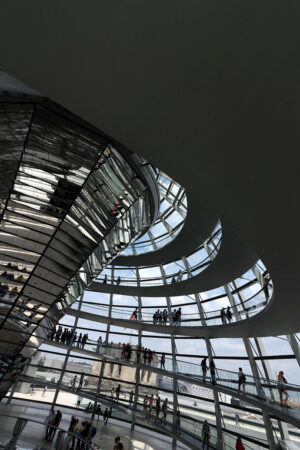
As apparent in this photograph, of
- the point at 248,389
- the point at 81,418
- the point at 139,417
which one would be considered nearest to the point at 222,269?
the point at 248,389

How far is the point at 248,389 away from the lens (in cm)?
1502

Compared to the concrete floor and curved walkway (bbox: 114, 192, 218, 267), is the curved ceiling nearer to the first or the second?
curved walkway (bbox: 114, 192, 218, 267)

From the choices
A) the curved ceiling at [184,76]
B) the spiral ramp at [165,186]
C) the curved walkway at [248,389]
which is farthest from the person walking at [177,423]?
the curved ceiling at [184,76]

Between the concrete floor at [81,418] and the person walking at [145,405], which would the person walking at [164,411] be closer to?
the person walking at [145,405]

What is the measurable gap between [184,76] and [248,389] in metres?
16.0

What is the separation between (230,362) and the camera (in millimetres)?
20828

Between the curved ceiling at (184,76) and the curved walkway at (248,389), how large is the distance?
9.96 meters

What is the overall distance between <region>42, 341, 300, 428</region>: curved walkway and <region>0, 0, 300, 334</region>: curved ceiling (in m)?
9.96

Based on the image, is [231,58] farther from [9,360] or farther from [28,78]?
[9,360]

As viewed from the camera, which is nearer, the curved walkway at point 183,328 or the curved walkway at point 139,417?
the curved walkway at point 183,328

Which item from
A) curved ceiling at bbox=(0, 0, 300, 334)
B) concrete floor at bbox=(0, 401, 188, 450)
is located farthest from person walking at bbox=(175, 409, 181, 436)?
curved ceiling at bbox=(0, 0, 300, 334)

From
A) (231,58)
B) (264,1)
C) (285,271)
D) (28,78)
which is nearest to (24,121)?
(28,78)

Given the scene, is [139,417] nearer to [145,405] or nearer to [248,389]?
[145,405]

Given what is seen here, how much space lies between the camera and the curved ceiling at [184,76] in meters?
3.86
